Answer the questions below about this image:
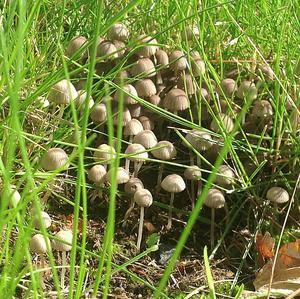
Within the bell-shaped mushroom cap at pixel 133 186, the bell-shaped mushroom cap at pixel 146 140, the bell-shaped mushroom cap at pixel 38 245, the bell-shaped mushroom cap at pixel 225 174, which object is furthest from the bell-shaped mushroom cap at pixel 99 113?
the bell-shaped mushroom cap at pixel 38 245

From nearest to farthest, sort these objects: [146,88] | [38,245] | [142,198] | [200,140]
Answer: [38,245] < [142,198] < [200,140] < [146,88]

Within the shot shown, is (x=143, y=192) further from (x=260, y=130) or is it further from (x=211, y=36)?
(x=211, y=36)

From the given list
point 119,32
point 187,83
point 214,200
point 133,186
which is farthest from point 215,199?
point 119,32

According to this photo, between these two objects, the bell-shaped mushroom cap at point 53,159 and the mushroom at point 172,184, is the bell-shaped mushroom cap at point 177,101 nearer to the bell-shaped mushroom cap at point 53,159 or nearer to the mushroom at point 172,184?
the mushroom at point 172,184

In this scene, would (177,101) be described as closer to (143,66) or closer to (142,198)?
(143,66)

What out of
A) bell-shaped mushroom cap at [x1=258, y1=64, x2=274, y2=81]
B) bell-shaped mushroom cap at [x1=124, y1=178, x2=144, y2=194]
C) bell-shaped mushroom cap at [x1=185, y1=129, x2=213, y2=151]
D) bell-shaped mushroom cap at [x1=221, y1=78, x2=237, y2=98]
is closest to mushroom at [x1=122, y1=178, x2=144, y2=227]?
bell-shaped mushroom cap at [x1=124, y1=178, x2=144, y2=194]

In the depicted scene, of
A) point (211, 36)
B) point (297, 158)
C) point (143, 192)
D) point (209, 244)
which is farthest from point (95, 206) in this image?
point (211, 36)
